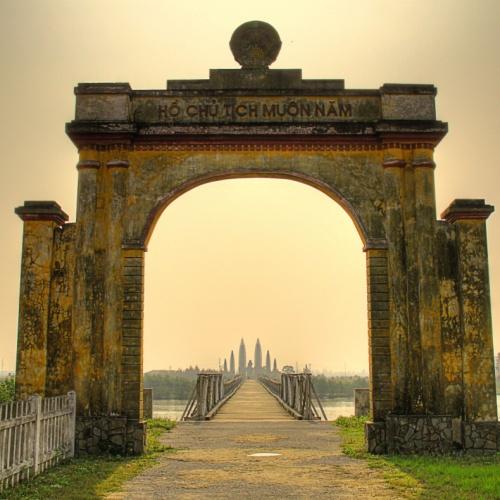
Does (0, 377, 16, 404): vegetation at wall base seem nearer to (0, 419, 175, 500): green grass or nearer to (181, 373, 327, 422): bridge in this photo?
(0, 419, 175, 500): green grass

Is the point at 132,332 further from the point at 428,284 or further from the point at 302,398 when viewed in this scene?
the point at 302,398

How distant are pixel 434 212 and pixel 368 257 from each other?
1360mm

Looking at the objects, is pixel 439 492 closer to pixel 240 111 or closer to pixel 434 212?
pixel 434 212

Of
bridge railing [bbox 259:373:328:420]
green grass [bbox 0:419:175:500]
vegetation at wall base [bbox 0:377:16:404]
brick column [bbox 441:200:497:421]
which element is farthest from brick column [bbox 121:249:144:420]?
bridge railing [bbox 259:373:328:420]

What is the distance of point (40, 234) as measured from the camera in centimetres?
1179

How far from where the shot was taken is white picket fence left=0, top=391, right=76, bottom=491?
8.13m

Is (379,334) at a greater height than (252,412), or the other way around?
(379,334)

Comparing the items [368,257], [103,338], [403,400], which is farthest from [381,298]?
[103,338]

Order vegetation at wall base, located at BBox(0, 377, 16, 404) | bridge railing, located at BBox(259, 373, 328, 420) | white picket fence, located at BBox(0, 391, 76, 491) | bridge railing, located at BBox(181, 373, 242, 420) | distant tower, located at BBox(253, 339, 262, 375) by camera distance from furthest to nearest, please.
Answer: distant tower, located at BBox(253, 339, 262, 375), bridge railing, located at BBox(259, 373, 328, 420), bridge railing, located at BBox(181, 373, 242, 420), vegetation at wall base, located at BBox(0, 377, 16, 404), white picket fence, located at BBox(0, 391, 76, 491)

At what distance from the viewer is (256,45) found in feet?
41.6

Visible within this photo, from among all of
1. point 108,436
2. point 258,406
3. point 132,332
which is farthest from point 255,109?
point 258,406

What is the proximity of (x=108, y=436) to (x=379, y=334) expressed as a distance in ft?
15.5

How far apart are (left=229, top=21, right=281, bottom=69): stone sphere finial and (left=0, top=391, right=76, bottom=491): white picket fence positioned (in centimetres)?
660

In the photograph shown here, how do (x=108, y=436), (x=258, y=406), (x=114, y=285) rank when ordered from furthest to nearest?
(x=258, y=406) → (x=114, y=285) → (x=108, y=436)
